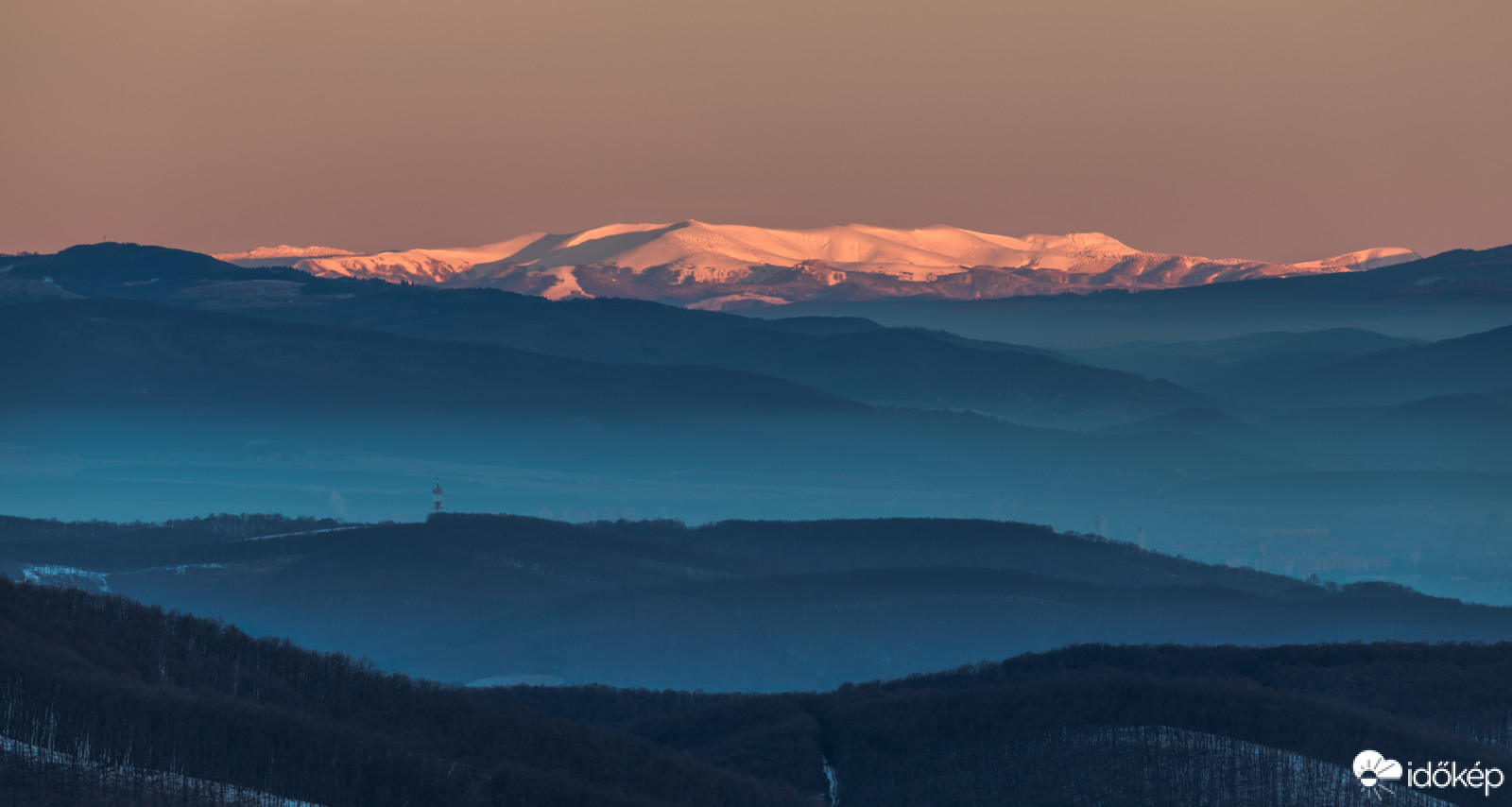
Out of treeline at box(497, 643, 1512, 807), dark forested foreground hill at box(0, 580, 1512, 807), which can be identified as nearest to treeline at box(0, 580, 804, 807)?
dark forested foreground hill at box(0, 580, 1512, 807)

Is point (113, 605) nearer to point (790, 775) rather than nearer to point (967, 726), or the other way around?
point (790, 775)

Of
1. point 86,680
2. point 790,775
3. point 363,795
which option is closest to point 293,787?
point 363,795

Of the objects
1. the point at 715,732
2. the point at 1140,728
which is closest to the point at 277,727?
the point at 715,732

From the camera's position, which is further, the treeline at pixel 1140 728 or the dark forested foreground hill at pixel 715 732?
the treeline at pixel 1140 728

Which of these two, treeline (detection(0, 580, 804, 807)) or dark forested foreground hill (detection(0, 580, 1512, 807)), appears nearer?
treeline (detection(0, 580, 804, 807))

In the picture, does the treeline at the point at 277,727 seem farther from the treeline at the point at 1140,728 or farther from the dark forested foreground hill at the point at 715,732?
the treeline at the point at 1140,728

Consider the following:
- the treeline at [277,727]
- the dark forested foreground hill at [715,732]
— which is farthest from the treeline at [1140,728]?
the treeline at [277,727]

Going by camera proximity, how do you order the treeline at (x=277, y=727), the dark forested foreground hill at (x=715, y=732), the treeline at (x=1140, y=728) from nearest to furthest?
the treeline at (x=277, y=727), the dark forested foreground hill at (x=715, y=732), the treeline at (x=1140, y=728)

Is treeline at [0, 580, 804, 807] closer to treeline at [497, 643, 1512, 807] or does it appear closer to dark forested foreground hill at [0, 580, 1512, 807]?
dark forested foreground hill at [0, 580, 1512, 807]
